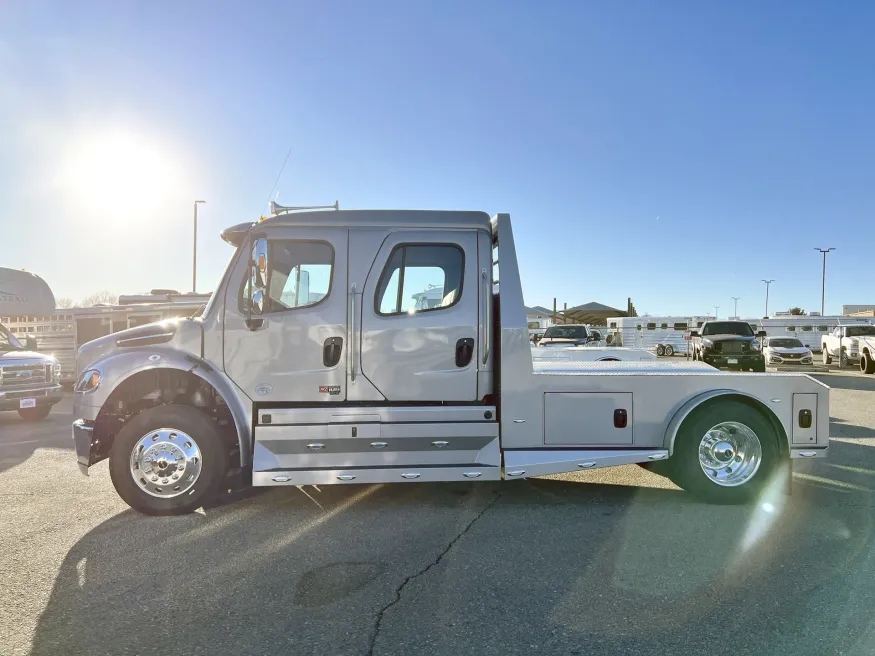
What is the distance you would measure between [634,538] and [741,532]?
0.87m

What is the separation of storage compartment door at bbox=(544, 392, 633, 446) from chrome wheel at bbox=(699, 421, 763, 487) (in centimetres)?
76

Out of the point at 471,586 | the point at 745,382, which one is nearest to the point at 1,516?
the point at 471,586

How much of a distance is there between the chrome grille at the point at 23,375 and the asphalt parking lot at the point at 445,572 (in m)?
5.66

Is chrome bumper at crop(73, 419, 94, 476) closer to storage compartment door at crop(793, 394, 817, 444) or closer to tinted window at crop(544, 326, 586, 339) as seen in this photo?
storage compartment door at crop(793, 394, 817, 444)

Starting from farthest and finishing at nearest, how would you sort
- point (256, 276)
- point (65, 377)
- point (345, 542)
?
point (65, 377) < point (256, 276) < point (345, 542)

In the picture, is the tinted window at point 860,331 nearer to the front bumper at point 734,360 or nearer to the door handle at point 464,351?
the front bumper at point 734,360

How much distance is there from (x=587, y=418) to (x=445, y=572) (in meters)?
1.94

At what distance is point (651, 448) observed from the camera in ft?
16.9

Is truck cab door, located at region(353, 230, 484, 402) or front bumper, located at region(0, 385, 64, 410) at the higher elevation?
truck cab door, located at region(353, 230, 484, 402)

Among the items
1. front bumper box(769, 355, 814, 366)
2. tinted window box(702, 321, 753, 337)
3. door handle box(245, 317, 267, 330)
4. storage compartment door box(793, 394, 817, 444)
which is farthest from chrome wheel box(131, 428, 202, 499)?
front bumper box(769, 355, 814, 366)

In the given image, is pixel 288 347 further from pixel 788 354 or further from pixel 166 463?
pixel 788 354

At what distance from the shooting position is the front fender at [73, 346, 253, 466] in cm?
489

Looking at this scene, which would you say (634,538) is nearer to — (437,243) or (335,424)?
(335,424)

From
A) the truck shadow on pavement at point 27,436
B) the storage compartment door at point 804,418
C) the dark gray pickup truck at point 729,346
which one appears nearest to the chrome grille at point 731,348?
the dark gray pickup truck at point 729,346
